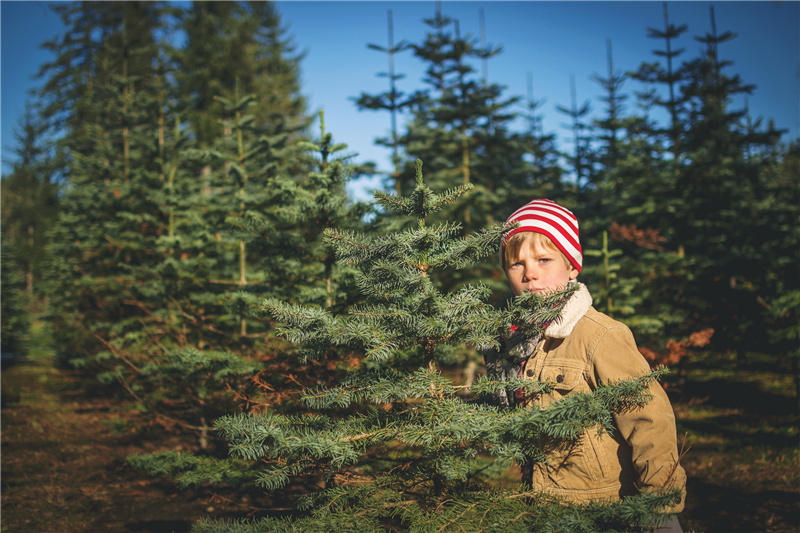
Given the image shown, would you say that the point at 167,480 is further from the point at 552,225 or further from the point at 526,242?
the point at 552,225

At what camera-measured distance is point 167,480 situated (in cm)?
686

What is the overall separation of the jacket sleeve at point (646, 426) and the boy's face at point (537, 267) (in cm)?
42

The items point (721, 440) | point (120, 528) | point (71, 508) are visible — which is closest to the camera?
point (120, 528)

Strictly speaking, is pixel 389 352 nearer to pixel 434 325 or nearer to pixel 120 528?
pixel 434 325

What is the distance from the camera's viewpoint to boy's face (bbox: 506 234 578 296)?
2.22 meters

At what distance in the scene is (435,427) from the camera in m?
1.78

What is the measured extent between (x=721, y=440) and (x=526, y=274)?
904 centimetres

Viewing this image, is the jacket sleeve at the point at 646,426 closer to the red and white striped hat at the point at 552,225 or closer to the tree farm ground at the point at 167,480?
the red and white striped hat at the point at 552,225

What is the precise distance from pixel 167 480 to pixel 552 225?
7.46 m

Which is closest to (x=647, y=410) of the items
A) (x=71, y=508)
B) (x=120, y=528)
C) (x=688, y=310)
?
(x=120, y=528)

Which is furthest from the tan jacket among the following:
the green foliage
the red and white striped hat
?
the green foliage

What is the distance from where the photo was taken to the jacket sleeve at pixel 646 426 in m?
1.76

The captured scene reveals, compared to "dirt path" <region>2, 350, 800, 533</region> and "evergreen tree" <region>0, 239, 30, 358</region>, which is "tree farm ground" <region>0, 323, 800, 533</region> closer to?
"dirt path" <region>2, 350, 800, 533</region>

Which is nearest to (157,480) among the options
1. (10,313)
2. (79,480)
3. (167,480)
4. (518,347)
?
(167,480)
